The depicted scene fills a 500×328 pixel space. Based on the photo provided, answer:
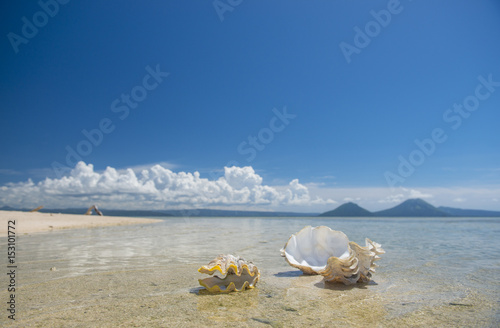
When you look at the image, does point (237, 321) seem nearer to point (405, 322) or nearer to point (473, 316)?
point (405, 322)

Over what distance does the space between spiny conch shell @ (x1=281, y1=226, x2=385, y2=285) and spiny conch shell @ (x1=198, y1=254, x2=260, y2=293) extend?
114 cm

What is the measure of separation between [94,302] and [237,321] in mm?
1660

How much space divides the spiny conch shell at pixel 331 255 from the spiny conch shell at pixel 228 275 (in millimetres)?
1142

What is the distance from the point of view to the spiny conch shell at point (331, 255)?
164 inches

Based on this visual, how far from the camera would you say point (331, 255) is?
201 inches

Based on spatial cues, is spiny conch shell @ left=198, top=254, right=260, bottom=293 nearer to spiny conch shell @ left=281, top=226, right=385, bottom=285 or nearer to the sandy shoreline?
spiny conch shell @ left=281, top=226, right=385, bottom=285

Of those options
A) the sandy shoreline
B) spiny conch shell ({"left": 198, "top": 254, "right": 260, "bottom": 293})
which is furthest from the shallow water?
the sandy shoreline

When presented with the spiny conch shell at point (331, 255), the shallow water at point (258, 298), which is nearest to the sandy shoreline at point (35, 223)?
the shallow water at point (258, 298)

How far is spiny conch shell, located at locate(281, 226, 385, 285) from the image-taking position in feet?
13.7

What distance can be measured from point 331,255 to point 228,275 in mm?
2070

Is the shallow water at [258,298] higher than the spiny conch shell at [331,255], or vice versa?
the spiny conch shell at [331,255]

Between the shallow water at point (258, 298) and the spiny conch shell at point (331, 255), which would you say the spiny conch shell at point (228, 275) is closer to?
the shallow water at point (258, 298)

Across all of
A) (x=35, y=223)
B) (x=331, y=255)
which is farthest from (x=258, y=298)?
(x=35, y=223)

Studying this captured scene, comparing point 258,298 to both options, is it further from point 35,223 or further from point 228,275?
point 35,223
